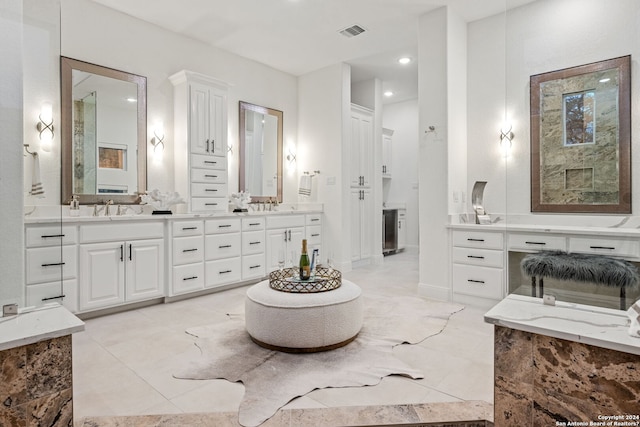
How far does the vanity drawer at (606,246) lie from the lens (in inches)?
52.2

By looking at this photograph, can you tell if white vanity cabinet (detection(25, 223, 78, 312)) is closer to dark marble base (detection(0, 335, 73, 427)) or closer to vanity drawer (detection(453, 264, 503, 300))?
dark marble base (detection(0, 335, 73, 427))

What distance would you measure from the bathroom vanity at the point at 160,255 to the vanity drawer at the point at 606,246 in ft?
7.47

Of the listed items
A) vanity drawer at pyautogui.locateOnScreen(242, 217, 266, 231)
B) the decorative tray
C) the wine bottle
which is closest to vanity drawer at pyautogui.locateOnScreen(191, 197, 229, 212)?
vanity drawer at pyautogui.locateOnScreen(242, 217, 266, 231)

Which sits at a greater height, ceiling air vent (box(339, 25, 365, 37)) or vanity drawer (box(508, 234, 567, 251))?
ceiling air vent (box(339, 25, 365, 37))

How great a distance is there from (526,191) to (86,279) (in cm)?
346

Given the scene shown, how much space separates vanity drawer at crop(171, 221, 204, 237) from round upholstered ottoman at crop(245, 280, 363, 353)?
1625 millimetres

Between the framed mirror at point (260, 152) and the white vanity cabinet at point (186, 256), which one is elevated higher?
the framed mirror at point (260, 152)

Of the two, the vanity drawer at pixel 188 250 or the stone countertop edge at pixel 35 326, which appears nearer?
the stone countertop edge at pixel 35 326

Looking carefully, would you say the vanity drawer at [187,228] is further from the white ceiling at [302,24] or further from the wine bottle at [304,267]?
the white ceiling at [302,24]

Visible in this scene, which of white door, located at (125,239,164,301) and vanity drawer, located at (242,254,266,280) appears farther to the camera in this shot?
vanity drawer, located at (242,254,266,280)

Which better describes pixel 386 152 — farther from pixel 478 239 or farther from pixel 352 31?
pixel 478 239

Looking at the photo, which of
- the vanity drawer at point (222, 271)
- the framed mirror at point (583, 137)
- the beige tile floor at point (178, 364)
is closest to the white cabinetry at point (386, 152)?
the vanity drawer at point (222, 271)

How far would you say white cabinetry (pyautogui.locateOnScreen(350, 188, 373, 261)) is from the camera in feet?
19.0

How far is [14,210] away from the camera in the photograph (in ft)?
4.41
